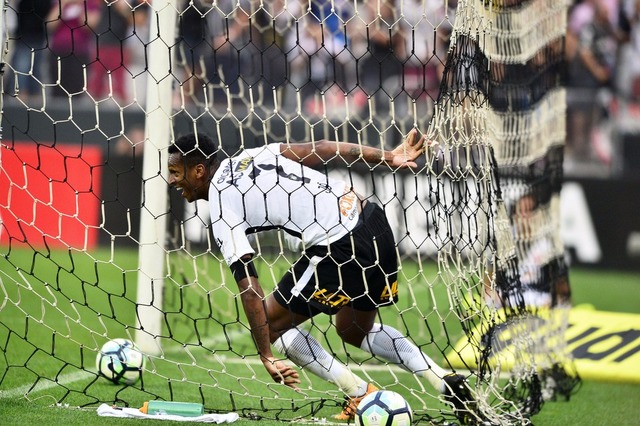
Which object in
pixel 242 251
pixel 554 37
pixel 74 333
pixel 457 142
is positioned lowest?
pixel 74 333

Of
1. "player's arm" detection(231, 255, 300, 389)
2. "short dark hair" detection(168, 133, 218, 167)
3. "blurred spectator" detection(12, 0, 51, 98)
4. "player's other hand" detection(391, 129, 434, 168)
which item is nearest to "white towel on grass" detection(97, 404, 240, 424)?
"player's arm" detection(231, 255, 300, 389)

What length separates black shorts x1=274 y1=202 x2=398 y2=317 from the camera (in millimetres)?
5211

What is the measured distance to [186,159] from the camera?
204 inches

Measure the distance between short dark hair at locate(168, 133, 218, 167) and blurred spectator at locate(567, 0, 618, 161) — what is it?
810cm

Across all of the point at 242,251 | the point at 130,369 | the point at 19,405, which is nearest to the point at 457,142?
the point at 242,251

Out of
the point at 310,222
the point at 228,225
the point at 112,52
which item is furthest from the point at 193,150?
the point at 112,52

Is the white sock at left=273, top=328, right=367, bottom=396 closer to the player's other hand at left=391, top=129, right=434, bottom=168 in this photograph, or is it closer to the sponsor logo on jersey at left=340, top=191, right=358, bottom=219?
the sponsor logo on jersey at left=340, top=191, right=358, bottom=219

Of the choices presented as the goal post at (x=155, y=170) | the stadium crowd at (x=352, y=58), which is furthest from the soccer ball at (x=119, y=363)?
the stadium crowd at (x=352, y=58)

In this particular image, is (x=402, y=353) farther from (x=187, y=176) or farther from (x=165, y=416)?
(x=187, y=176)

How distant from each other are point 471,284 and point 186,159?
172 cm

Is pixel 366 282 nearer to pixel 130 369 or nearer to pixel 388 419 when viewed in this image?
pixel 388 419

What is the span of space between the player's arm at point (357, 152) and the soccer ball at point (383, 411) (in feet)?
3.94

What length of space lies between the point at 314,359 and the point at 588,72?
29.6 feet

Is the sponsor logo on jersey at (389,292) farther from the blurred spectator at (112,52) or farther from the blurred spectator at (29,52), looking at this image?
the blurred spectator at (112,52)
